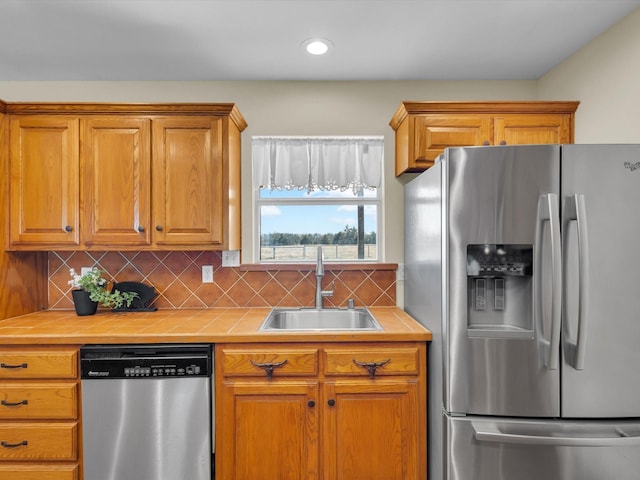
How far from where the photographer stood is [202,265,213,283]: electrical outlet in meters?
2.48

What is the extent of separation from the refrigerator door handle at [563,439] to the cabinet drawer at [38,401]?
1.90 m

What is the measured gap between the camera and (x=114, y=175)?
6.97 feet

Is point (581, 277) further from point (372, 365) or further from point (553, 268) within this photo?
point (372, 365)

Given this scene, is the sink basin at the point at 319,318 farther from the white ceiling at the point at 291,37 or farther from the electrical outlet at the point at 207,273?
the white ceiling at the point at 291,37

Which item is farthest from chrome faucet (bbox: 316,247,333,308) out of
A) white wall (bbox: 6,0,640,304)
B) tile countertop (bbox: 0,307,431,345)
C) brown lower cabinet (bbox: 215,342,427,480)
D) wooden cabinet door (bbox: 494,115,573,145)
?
wooden cabinet door (bbox: 494,115,573,145)

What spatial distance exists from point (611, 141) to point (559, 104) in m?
0.37

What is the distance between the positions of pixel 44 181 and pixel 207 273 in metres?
1.07

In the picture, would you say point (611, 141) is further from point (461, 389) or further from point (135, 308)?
point (135, 308)

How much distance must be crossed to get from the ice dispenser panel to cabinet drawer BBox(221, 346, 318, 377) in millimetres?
770

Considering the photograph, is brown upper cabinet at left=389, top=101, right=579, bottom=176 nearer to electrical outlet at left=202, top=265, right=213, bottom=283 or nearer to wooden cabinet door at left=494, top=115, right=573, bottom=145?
wooden cabinet door at left=494, top=115, right=573, bottom=145

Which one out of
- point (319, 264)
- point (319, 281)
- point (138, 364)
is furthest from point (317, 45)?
point (138, 364)

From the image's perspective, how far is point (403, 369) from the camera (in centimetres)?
179

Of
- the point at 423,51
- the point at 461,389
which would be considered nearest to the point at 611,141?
the point at 423,51

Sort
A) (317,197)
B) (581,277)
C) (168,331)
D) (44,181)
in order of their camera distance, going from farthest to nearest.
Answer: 1. (317,197)
2. (44,181)
3. (168,331)
4. (581,277)
